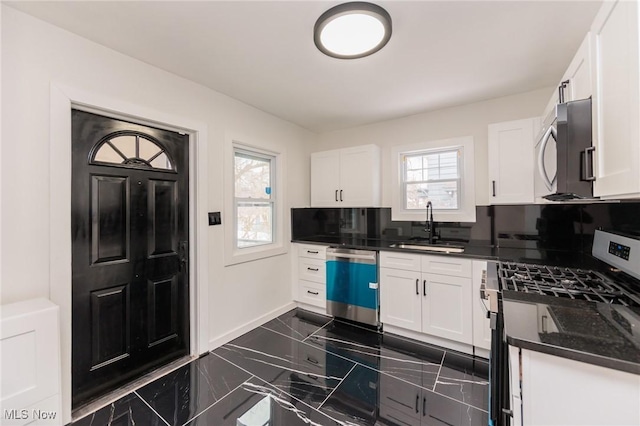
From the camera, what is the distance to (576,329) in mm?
909

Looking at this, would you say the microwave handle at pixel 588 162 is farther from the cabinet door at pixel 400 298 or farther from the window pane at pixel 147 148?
the window pane at pixel 147 148

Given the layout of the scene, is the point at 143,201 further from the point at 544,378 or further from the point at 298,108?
the point at 544,378

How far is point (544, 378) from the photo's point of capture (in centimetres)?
84

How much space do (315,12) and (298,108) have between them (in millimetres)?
1513

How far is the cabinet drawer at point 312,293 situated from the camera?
3296 mm

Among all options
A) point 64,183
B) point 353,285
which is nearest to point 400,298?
point 353,285

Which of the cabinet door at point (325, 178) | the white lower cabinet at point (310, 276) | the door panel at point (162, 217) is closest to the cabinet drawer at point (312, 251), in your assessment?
the white lower cabinet at point (310, 276)

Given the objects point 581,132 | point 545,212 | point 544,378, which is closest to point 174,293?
point 544,378

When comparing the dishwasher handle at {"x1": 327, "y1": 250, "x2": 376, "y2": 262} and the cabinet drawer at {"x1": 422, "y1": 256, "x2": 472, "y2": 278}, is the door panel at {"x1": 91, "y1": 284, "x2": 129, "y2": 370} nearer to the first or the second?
the dishwasher handle at {"x1": 327, "y1": 250, "x2": 376, "y2": 262}

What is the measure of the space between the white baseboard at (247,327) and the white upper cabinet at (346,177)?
1.42 meters

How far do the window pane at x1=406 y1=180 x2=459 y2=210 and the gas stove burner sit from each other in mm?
1265

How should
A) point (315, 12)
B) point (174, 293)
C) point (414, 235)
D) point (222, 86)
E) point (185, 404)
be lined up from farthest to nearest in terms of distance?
1. point (414, 235)
2. point (222, 86)
3. point (174, 293)
4. point (185, 404)
5. point (315, 12)

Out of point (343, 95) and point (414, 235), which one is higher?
point (343, 95)

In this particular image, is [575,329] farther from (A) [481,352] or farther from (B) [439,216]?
(B) [439,216]
